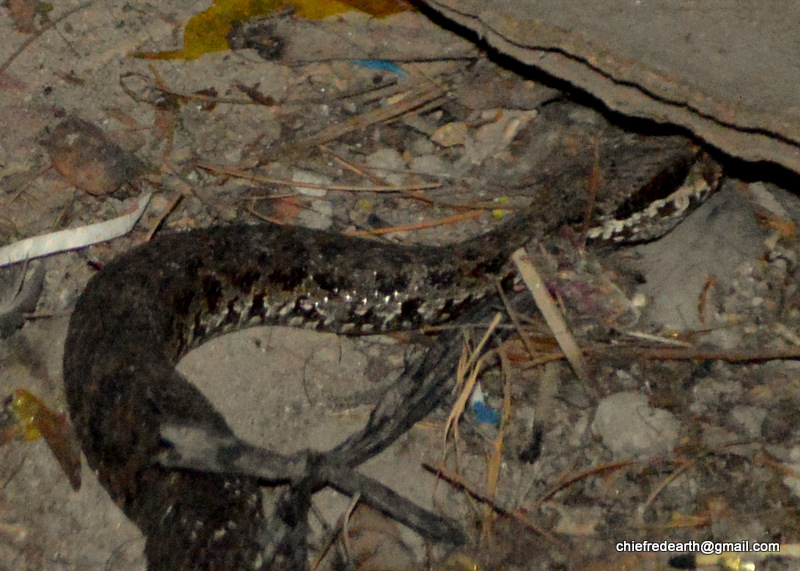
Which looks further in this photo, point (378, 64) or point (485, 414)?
point (378, 64)

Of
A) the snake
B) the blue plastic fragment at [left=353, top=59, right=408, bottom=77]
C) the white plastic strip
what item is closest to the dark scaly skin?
the snake

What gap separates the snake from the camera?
3254mm

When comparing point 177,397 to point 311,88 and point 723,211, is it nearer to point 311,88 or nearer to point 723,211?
point 311,88

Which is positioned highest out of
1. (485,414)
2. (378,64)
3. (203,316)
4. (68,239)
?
(378,64)

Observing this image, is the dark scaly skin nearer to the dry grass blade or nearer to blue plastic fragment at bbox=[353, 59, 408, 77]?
the dry grass blade

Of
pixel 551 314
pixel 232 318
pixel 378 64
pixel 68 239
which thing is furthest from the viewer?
pixel 378 64

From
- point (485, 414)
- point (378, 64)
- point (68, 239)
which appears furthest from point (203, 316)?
point (378, 64)

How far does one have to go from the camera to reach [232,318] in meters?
4.18

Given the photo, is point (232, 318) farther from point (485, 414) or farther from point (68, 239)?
point (485, 414)

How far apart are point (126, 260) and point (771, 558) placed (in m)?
3.13

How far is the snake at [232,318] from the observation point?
3254mm

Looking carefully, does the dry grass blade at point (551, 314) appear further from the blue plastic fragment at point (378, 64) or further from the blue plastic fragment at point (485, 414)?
the blue plastic fragment at point (378, 64)

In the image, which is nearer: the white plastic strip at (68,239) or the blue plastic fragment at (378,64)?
the white plastic strip at (68,239)

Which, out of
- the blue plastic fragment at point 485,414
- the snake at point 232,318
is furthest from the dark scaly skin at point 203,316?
the blue plastic fragment at point 485,414
